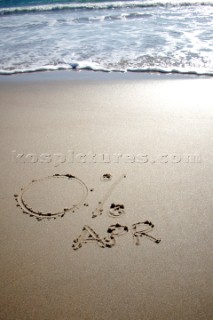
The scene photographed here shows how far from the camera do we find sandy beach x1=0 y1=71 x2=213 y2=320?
1779mm

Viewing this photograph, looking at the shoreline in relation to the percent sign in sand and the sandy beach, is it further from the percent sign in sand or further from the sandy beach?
the percent sign in sand

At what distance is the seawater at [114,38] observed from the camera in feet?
16.4

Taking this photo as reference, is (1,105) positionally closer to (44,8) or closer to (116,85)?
(116,85)

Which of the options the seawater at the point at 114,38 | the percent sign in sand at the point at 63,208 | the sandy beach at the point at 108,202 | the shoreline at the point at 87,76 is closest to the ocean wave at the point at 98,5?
the seawater at the point at 114,38

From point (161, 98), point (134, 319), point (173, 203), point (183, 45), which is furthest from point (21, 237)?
point (183, 45)

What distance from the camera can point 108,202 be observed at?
237 cm

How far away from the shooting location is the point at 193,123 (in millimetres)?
3268

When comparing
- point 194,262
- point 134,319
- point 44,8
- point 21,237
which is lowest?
point 134,319

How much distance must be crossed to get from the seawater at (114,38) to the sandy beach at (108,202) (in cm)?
119

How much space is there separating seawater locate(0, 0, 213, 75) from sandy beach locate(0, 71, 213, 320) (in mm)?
1189

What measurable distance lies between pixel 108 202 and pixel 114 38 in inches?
199

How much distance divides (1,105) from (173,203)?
9.19 feet

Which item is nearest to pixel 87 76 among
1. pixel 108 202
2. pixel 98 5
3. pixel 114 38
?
pixel 114 38

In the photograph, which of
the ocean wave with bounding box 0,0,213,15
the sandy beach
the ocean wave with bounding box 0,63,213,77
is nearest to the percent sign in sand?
the sandy beach
